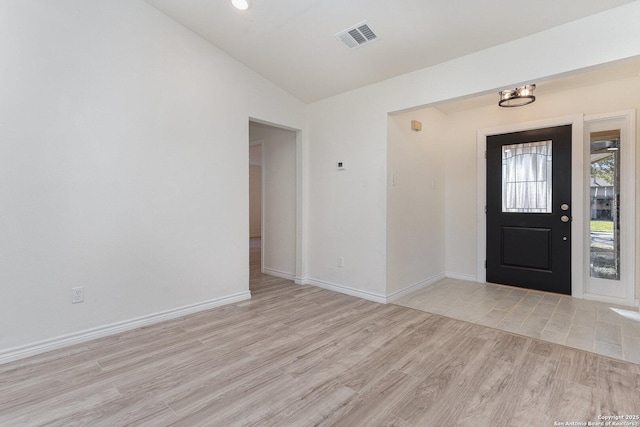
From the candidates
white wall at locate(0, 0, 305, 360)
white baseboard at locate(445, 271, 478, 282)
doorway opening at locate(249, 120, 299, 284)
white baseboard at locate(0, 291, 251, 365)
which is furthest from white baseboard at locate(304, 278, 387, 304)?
white baseboard at locate(445, 271, 478, 282)

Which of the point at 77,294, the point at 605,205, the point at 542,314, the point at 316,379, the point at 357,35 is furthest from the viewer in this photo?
the point at 605,205

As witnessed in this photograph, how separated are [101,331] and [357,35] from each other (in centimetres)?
354

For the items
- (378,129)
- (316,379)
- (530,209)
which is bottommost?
(316,379)

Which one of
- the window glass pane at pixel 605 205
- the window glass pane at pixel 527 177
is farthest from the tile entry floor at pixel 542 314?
the window glass pane at pixel 527 177

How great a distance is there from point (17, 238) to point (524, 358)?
12.8 ft

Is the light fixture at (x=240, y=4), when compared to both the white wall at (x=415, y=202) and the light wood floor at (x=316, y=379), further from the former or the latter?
the light wood floor at (x=316, y=379)

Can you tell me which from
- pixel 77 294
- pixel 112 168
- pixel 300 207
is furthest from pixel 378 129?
pixel 77 294

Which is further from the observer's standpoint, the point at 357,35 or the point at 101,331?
the point at 357,35

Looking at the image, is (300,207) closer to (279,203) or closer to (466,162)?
(279,203)

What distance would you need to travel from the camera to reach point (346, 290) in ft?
13.0

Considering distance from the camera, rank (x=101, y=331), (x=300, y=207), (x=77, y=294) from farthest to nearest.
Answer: (x=300, y=207) → (x=101, y=331) → (x=77, y=294)

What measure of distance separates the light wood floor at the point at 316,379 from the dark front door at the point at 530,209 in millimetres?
1817

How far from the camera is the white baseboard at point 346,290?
3614mm

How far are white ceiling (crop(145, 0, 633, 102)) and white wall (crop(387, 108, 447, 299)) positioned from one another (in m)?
0.82
